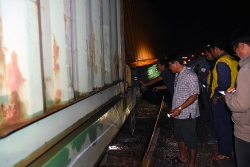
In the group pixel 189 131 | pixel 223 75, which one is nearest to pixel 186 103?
pixel 189 131

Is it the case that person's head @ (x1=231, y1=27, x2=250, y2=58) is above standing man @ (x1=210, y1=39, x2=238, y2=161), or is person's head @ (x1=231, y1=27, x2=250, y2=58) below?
above

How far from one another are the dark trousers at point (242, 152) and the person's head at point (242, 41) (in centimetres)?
77

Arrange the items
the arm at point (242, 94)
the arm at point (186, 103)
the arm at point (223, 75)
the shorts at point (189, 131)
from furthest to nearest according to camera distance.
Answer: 1. the arm at point (223, 75)
2. the shorts at point (189, 131)
3. the arm at point (186, 103)
4. the arm at point (242, 94)

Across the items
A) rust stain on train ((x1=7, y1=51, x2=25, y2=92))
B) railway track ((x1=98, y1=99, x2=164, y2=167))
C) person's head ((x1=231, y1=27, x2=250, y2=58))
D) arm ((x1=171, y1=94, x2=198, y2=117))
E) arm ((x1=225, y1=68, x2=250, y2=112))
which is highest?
person's head ((x1=231, y1=27, x2=250, y2=58))

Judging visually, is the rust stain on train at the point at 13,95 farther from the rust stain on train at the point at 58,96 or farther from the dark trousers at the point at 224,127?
the dark trousers at the point at 224,127

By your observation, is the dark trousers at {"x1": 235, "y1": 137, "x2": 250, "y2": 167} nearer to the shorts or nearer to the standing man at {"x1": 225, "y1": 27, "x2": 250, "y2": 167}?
the standing man at {"x1": 225, "y1": 27, "x2": 250, "y2": 167}

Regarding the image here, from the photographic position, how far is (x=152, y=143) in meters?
3.65

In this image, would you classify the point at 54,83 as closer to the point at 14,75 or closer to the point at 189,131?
the point at 14,75

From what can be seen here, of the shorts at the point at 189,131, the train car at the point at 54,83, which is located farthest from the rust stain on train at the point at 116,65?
the shorts at the point at 189,131

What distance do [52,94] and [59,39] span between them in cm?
38

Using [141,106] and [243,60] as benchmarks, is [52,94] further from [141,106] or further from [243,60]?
[141,106]

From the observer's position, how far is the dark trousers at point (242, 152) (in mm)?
1960

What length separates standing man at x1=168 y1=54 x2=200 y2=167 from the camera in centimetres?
279

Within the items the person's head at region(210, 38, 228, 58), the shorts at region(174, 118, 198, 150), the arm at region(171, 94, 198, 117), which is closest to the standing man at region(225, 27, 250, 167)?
the arm at region(171, 94, 198, 117)
